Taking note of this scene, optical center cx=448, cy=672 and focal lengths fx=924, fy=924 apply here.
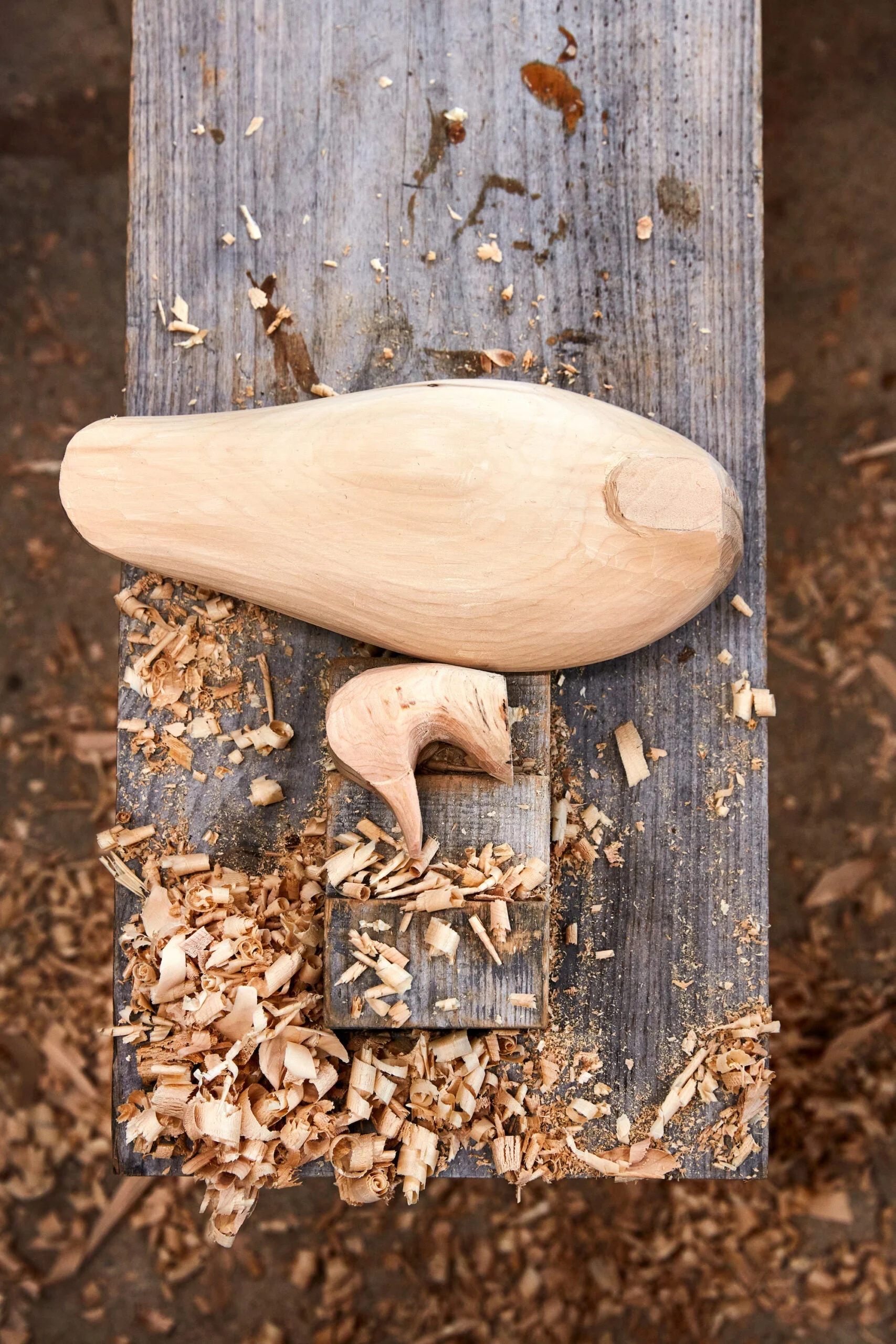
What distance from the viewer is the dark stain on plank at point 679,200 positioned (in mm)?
1304

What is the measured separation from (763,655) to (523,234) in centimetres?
68

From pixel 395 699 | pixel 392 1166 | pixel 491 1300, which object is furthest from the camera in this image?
pixel 491 1300

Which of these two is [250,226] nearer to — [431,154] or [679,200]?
[431,154]

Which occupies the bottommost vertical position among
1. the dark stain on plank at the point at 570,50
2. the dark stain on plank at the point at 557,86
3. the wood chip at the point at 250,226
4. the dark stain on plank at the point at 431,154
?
the wood chip at the point at 250,226

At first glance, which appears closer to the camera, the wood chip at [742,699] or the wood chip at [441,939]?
the wood chip at [441,939]

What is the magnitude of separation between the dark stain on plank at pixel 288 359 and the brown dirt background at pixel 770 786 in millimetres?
917

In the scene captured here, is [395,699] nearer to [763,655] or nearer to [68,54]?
[763,655]

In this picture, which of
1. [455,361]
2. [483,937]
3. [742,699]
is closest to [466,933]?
[483,937]

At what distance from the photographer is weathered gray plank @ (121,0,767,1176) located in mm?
1294

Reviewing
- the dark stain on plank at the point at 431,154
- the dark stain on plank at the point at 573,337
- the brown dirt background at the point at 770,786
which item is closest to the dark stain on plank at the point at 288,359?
the dark stain on plank at the point at 431,154

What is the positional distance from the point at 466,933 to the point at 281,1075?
30 centimetres

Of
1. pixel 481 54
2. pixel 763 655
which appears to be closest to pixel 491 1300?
pixel 763 655

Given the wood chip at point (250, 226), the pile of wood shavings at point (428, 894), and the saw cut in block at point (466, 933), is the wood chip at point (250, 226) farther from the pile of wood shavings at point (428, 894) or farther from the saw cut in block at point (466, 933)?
the pile of wood shavings at point (428, 894)

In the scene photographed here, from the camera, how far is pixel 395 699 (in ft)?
3.63
